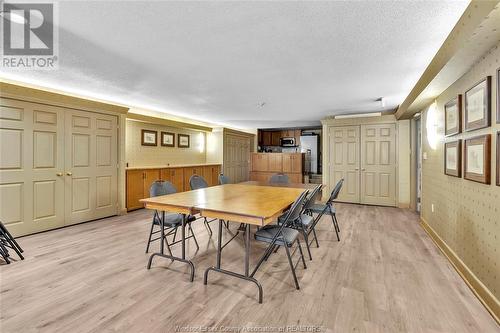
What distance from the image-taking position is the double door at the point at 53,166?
11.2 ft

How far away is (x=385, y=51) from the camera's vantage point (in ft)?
8.53

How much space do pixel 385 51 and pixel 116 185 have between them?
16.1 ft

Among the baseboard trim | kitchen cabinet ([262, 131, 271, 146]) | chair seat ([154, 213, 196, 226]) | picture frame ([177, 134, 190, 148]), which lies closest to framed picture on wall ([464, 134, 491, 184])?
the baseboard trim

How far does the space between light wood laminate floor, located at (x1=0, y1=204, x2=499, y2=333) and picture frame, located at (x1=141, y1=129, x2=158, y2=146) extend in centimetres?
308

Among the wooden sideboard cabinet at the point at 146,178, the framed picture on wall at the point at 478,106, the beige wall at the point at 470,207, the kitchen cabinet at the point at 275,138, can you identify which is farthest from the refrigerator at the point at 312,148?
the framed picture on wall at the point at 478,106

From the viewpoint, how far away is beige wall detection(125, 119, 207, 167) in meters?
5.69

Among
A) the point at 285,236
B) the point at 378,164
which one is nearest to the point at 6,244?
the point at 285,236

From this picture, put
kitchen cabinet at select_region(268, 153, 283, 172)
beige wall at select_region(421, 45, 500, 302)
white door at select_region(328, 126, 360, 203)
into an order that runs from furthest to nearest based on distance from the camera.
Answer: kitchen cabinet at select_region(268, 153, 283, 172)
white door at select_region(328, 126, 360, 203)
beige wall at select_region(421, 45, 500, 302)

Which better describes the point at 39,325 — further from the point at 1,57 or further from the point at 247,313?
the point at 1,57

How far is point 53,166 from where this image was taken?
3859 millimetres

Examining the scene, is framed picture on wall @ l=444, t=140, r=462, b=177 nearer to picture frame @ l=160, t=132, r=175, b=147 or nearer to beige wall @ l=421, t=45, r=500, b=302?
beige wall @ l=421, t=45, r=500, b=302

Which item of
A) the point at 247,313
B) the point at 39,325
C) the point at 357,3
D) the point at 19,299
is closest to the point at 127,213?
the point at 19,299

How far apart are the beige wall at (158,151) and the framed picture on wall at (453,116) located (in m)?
5.76

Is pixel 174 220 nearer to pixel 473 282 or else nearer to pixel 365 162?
pixel 473 282
